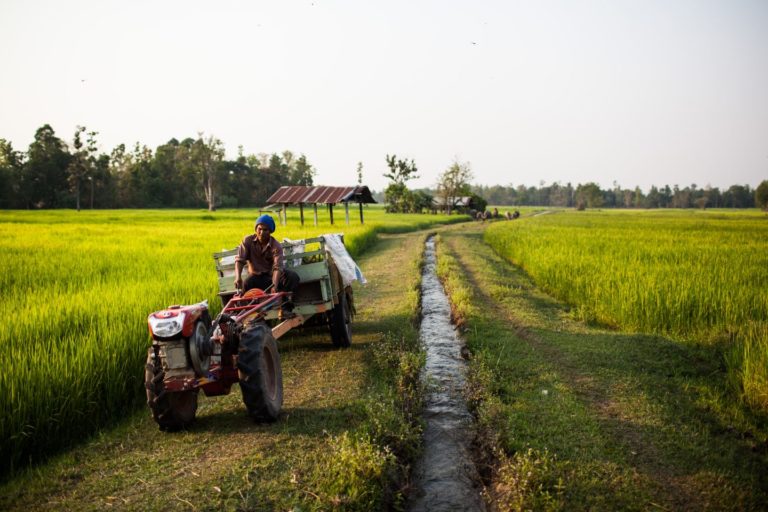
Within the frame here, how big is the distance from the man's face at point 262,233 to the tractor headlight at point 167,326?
2225 millimetres

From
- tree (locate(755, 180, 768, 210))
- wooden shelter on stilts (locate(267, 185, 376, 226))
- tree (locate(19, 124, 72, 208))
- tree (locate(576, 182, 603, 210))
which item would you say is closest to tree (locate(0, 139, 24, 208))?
tree (locate(19, 124, 72, 208))

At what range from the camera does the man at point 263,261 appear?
605 centimetres

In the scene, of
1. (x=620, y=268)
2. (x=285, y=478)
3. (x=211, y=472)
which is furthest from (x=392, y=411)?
(x=620, y=268)

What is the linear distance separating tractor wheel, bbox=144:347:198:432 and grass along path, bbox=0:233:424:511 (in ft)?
0.45

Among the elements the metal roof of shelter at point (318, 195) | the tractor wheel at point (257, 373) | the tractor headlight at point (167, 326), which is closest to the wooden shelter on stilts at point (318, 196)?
the metal roof of shelter at point (318, 195)

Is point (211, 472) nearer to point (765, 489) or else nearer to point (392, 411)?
point (392, 411)

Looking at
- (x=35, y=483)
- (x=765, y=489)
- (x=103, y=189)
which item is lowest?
(x=765, y=489)

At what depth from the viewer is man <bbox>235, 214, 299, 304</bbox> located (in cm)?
605

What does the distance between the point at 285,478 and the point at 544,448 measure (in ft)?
7.13

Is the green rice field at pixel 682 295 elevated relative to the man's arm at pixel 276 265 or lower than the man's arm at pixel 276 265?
lower

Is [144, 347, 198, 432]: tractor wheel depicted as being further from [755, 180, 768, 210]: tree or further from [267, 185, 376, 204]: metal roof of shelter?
[755, 180, 768, 210]: tree

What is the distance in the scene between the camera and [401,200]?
65.1m

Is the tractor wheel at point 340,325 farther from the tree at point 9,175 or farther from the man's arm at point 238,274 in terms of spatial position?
the tree at point 9,175

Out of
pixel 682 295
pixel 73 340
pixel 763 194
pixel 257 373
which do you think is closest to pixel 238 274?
pixel 73 340
